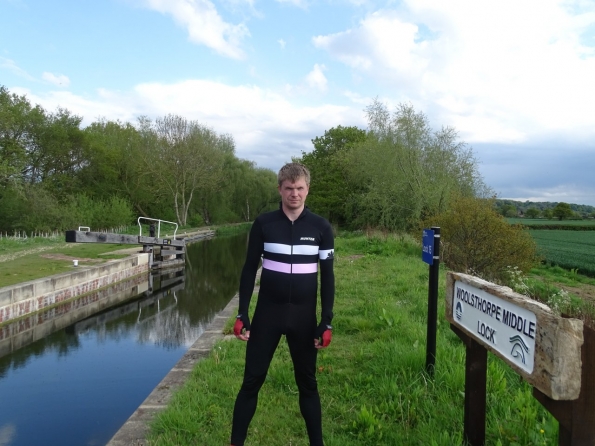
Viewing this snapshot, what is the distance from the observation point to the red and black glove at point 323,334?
238cm

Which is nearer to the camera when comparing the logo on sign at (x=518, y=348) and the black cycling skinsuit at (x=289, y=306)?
the logo on sign at (x=518, y=348)

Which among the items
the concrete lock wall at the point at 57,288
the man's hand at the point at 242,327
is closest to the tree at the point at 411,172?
the concrete lock wall at the point at 57,288

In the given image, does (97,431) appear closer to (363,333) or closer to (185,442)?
(185,442)

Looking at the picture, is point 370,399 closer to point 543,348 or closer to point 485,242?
point 543,348

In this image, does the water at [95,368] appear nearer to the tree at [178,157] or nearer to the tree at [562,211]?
the tree at [178,157]

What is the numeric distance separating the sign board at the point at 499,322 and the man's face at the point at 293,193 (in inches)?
36.6

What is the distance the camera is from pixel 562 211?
4878 cm

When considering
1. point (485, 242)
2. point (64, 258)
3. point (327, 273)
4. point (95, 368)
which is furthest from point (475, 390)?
point (64, 258)

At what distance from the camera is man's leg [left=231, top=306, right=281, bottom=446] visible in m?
2.39

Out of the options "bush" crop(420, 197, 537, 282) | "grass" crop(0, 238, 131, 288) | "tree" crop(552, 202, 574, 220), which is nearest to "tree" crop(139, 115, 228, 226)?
"grass" crop(0, 238, 131, 288)

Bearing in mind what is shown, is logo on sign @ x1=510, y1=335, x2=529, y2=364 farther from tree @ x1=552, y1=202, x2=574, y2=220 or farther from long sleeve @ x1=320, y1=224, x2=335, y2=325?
tree @ x1=552, y1=202, x2=574, y2=220

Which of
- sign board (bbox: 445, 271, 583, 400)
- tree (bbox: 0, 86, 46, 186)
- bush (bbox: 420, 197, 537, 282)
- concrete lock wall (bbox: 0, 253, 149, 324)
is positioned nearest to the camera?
sign board (bbox: 445, 271, 583, 400)

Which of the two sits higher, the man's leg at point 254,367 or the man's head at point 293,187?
the man's head at point 293,187

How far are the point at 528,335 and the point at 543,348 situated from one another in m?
0.10
